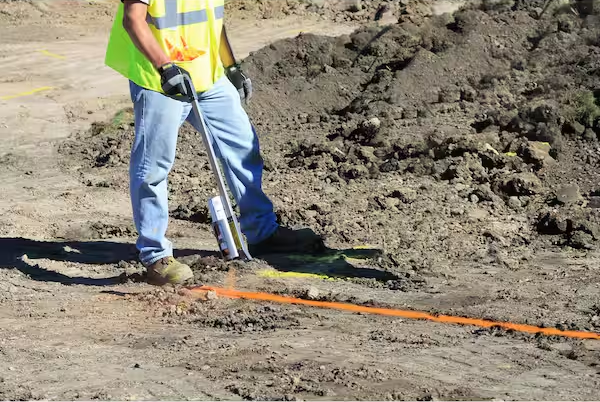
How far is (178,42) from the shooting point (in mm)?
5559

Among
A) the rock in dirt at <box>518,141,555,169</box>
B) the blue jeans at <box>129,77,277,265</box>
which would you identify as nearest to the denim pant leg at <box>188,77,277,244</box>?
the blue jeans at <box>129,77,277,265</box>

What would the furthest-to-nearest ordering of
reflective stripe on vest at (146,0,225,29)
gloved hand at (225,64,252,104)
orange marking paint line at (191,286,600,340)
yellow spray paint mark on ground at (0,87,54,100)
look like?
yellow spray paint mark on ground at (0,87,54,100)
gloved hand at (225,64,252,104)
reflective stripe on vest at (146,0,225,29)
orange marking paint line at (191,286,600,340)

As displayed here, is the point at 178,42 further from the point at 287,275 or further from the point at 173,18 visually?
the point at 287,275

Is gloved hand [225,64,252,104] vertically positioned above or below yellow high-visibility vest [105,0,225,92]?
below

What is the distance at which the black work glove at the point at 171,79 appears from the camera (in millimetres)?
5242

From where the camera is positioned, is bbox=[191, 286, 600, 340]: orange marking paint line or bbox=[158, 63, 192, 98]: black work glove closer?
bbox=[191, 286, 600, 340]: orange marking paint line

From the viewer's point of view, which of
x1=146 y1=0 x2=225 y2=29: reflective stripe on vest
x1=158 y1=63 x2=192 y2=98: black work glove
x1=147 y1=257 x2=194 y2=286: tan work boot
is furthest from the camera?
x1=147 y1=257 x2=194 y2=286: tan work boot

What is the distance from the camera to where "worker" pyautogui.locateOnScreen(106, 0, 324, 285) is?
5.32 metres

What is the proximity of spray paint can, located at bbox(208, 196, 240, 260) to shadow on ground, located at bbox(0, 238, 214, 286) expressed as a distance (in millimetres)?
657

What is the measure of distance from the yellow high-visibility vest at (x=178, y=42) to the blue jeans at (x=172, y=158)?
9 cm

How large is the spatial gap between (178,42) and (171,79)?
1.34 feet

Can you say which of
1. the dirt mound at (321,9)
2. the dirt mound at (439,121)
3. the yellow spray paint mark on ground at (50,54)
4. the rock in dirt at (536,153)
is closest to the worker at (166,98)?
the dirt mound at (439,121)

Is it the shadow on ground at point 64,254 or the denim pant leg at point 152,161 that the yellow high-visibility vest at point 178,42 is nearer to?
the denim pant leg at point 152,161

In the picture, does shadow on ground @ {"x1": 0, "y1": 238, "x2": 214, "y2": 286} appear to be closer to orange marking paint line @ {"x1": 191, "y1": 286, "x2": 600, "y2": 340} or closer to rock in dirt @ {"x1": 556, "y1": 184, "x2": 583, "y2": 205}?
orange marking paint line @ {"x1": 191, "y1": 286, "x2": 600, "y2": 340}
